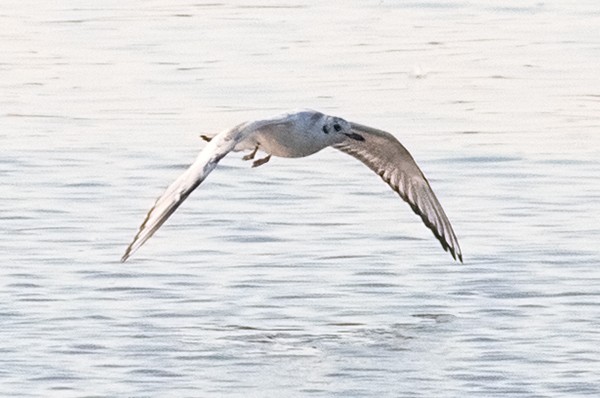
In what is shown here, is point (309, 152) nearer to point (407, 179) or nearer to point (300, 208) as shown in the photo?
point (407, 179)

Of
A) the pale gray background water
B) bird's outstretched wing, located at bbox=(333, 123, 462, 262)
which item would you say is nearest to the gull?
bird's outstretched wing, located at bbox=(333, 123, 462, 262)

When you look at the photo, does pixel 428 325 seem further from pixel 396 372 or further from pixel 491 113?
pixel 491 113

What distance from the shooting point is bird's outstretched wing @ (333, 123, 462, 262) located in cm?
1317

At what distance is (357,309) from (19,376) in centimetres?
227

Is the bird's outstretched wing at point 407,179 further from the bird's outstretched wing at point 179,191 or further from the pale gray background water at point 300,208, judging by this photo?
the bird's outstretched wing at point 179,191

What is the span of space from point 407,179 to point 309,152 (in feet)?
4.14

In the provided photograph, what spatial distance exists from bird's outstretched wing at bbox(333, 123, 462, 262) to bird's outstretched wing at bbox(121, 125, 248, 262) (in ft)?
6.11

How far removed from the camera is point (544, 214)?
14.6 meters

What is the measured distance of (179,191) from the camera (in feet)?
35.4

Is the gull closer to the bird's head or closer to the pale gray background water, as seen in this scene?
the bird's head

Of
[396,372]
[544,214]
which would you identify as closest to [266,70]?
[544,214]

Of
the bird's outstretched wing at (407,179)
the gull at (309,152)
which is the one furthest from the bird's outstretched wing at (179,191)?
the bird's outstretched wing at (407,179)

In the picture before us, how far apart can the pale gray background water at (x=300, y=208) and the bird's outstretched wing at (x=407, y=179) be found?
0.24 meters

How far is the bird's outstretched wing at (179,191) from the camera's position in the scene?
416 inches
